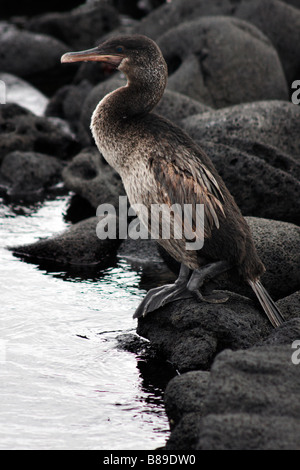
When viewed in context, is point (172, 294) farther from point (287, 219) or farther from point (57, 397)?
point (287, 219)

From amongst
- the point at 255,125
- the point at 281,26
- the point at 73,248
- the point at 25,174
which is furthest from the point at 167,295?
the point at 281,26

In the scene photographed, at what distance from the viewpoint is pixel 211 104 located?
36.3 feet

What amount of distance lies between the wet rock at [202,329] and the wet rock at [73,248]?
1.99 meters

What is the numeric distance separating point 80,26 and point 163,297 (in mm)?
11405

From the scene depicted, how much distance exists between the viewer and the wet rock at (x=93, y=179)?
29.3ft

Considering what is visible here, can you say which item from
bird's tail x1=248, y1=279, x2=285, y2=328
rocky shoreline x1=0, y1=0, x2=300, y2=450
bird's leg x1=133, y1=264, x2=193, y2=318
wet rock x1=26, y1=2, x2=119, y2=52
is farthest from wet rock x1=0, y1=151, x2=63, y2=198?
wet rock x1=26, y1=2, x2=119, y2=52

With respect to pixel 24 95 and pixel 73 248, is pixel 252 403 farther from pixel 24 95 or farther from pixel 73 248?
pixel 24 95

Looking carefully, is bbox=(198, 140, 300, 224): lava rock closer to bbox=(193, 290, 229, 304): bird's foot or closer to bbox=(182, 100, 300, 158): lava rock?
bbox=(182, 100, 300, 158): lava rock

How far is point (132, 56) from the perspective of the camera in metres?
5.78

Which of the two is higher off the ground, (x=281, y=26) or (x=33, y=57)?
(x=281, y=26)

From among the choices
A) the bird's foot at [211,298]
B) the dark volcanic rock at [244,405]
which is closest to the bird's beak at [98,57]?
the bird's foot at [211,298]

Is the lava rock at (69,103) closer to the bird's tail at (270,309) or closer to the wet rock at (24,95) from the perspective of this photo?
the wet rock at (24,95)

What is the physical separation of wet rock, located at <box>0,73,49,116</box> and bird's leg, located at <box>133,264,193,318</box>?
7.51 meters
